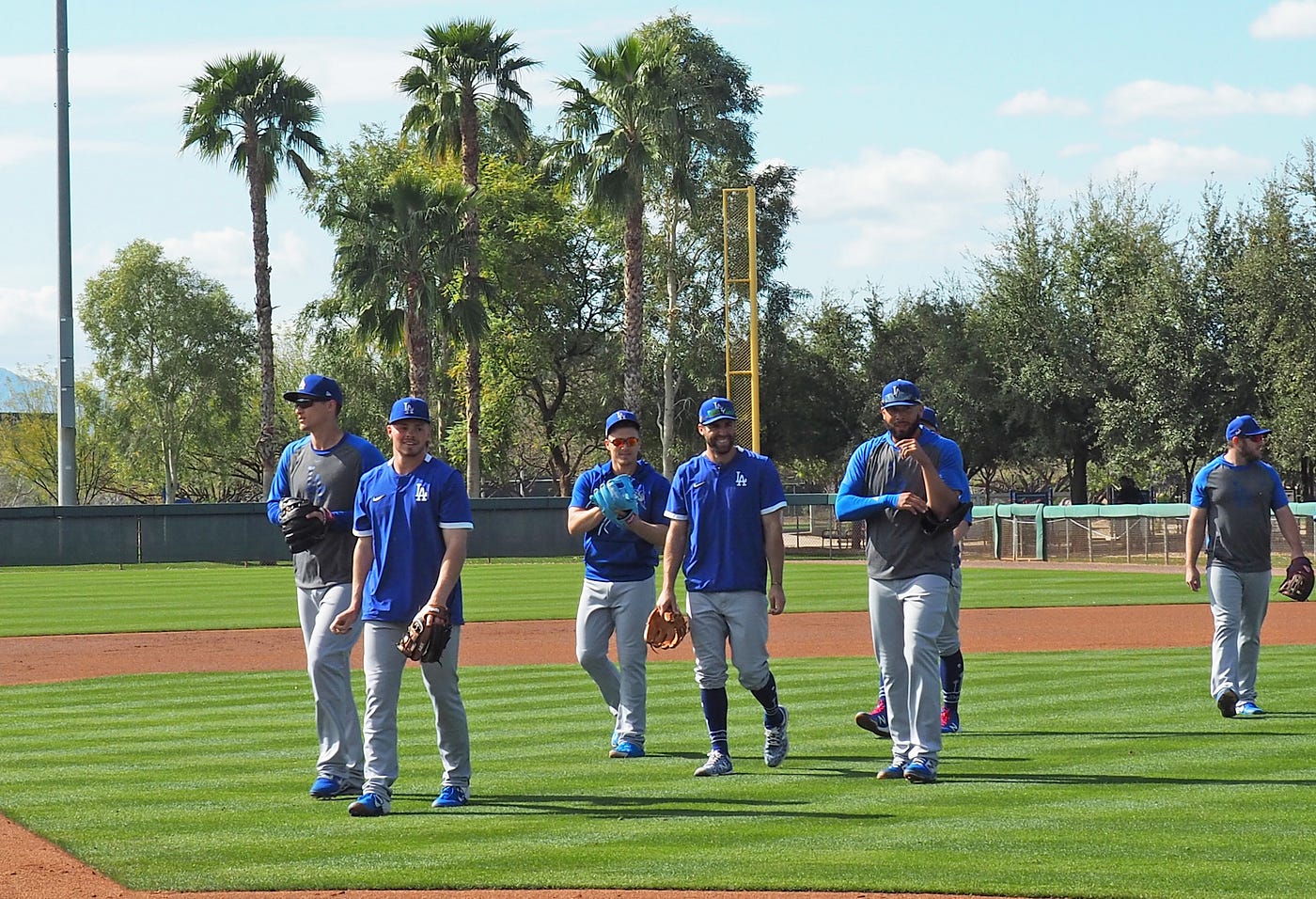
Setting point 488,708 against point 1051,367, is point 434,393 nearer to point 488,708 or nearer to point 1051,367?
point 1051,367

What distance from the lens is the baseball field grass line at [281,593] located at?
23391mm

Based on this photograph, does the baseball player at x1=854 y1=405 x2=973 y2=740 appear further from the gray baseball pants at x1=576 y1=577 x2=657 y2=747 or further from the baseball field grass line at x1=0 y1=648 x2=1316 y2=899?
the gray baseball pants at x1=576 y1=577 x2=657 y2=747

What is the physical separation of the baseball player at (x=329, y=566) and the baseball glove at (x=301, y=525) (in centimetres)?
4

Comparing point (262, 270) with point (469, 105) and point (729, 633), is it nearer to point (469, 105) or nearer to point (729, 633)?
point (469, 105)

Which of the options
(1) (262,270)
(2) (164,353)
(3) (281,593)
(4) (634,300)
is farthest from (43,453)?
(3) (281,593)

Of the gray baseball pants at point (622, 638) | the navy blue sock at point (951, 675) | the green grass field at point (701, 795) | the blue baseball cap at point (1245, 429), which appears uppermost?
the blue baseball cap at point (1245, 429)

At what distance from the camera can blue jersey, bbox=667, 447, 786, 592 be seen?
829cm

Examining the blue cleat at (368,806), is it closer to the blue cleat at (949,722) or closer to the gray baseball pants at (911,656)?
the gray baseball pants at (911,656)

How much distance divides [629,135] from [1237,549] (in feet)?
105

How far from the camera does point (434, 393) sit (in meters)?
53.0

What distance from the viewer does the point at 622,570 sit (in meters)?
9.34

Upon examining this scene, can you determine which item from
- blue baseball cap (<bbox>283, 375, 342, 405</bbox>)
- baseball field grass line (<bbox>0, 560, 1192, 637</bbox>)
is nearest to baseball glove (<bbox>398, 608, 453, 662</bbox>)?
blue baseball cap (<bbox>283, 375, 342, 405</bbox>)

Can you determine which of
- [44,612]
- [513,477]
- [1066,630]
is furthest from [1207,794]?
[513,477]

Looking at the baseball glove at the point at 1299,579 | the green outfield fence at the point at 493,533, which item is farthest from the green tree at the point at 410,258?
the baseball glove at the point at 1299,579
